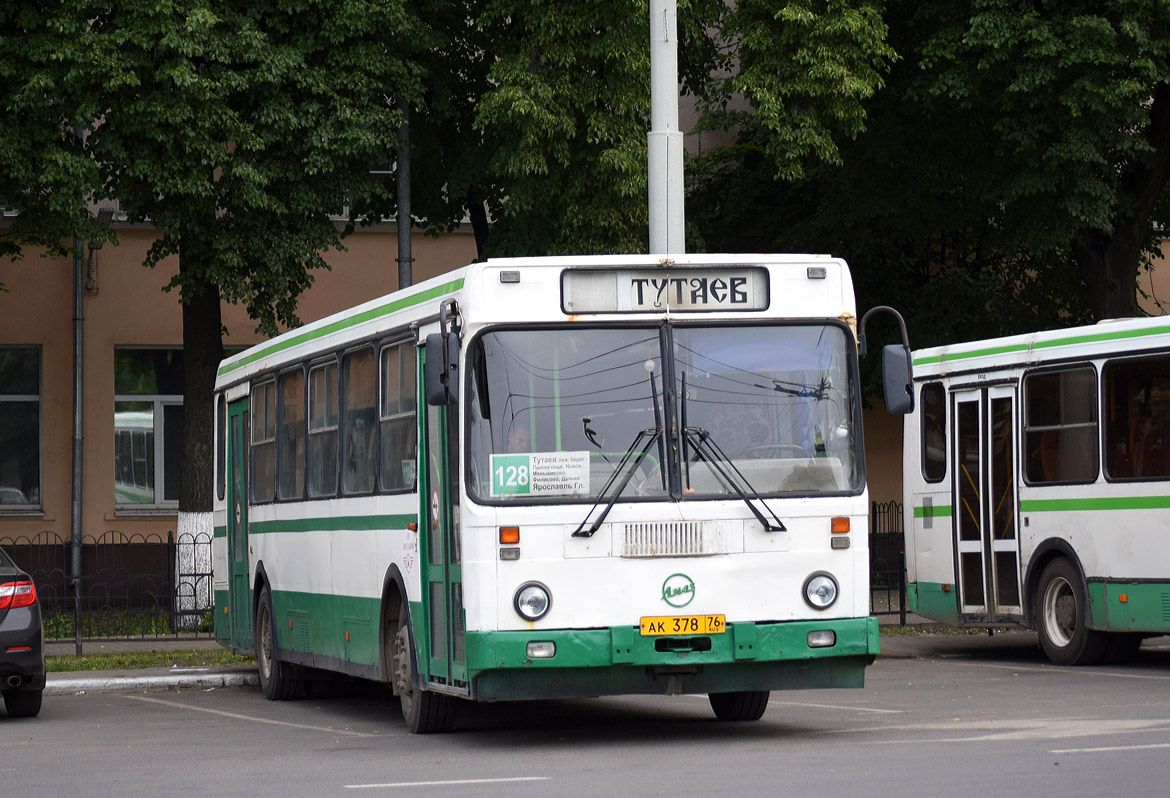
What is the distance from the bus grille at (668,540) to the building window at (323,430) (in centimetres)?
356

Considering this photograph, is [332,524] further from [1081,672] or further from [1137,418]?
[1137,418]

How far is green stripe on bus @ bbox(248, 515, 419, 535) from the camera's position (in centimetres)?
1231

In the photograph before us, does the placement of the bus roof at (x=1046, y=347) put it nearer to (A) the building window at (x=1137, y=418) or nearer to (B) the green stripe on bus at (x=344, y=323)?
(A) the building window at (x=1137, y=418)

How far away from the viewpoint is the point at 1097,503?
16562 mm

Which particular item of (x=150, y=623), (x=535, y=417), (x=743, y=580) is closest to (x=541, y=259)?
(x=535, y=417)

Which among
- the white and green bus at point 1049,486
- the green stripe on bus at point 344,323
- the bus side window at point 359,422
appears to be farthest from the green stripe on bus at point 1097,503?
the green stripe on bus at point 344,323

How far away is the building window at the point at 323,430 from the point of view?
13742 millimetres

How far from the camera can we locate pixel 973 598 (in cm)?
1834

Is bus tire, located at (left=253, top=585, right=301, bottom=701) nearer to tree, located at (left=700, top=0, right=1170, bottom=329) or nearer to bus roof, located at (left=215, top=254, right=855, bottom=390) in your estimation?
bus roof, located at (left=215, top=254, right=855, bottom=390)

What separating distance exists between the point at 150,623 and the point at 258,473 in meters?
5.85

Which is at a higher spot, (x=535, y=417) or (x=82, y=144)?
(x=82, y=144)

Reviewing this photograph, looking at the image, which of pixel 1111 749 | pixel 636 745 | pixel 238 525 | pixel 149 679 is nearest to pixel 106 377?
pixel 149 679

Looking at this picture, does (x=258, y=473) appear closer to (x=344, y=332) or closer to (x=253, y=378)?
(x=253, y=378)

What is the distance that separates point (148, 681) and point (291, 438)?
11.5ft
